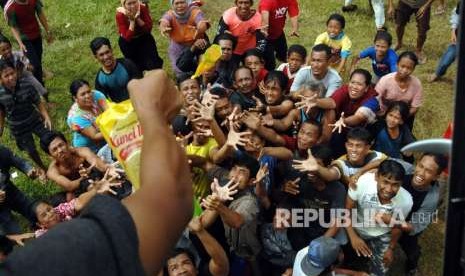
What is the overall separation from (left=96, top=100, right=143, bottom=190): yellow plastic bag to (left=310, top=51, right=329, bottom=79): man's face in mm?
3552

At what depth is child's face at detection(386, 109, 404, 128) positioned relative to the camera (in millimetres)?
4770

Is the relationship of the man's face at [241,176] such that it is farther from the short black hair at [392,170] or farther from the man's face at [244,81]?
the man's face at [244,81]

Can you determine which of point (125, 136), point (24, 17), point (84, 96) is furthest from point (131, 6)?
point (125, 136)

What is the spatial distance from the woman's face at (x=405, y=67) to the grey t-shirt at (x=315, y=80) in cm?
62

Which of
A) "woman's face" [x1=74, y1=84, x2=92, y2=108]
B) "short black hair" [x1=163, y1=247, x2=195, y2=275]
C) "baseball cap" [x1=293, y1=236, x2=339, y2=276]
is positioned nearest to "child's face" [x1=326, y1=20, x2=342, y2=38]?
"woman's face" [x1=74, y1=84, x2=92, y2=108]

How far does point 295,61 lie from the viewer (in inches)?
229

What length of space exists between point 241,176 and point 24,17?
4.09 meters

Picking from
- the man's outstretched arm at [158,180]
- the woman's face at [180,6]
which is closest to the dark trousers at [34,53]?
the woman's face at [180,6]

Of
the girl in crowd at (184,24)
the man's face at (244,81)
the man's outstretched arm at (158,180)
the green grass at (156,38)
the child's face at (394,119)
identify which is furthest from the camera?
the green grass at (156,38)

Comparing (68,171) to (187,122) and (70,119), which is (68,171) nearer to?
(70,119)

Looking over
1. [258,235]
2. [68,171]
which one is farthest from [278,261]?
[68,171]

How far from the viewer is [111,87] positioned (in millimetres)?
5789

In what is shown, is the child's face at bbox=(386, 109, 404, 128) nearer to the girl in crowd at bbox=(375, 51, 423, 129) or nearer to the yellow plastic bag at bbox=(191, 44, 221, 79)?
the girl in crowd at bbox=(375, 51, 423, 129)

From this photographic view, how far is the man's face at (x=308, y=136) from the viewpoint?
454 centimetres
